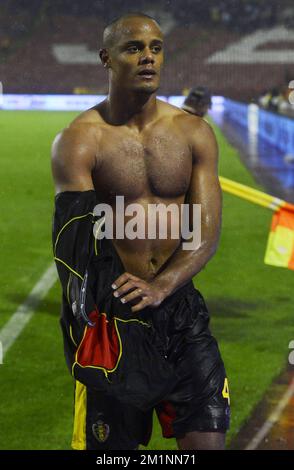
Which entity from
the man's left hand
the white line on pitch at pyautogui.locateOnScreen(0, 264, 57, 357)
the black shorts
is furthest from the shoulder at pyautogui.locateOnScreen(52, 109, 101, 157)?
the white line on pitch at pyautogui.locateOnScreen(0, 264, 57, 357)

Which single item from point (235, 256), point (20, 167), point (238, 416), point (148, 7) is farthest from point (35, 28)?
point (238, 416)

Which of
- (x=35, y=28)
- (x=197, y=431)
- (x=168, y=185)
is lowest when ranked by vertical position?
(x=35, y=28)

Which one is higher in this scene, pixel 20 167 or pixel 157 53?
pixel 157 53

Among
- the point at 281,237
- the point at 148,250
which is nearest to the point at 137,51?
the point at 148,250

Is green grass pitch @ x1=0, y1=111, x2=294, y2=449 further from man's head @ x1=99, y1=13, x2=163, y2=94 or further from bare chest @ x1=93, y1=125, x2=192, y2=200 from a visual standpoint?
man's head @ x1=99, y1=13, x2=163, y2=94

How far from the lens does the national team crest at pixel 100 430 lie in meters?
4.63

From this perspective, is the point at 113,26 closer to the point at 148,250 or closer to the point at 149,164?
the point at 149,164

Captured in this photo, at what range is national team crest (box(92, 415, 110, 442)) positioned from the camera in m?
4.63

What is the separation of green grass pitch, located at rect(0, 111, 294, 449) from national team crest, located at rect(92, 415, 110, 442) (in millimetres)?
1600

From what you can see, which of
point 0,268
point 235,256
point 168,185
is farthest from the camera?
point 235,256
